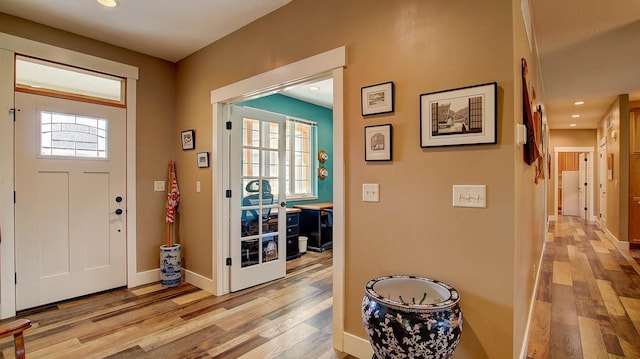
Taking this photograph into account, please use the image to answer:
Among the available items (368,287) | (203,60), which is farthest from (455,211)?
(203,60)

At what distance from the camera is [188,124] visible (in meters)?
3.66

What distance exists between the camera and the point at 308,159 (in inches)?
234

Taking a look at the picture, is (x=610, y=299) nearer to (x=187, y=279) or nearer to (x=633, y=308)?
(x=633, y=308)

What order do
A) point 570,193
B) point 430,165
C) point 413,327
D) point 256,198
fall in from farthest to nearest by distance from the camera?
1. point 570,193
2. point 256,198
3. point 430,165
4. point 413,327

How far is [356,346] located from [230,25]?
2.94 metres

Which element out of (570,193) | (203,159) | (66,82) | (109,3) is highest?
(109,3)

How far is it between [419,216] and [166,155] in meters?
3.17

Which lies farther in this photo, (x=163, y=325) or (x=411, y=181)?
(x=163, y=325)

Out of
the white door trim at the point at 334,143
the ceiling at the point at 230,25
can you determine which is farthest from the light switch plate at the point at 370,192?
the ceiling at the point at 230,25

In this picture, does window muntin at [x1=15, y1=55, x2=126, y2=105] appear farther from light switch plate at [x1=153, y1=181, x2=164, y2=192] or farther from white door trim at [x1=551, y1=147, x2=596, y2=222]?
white door trim at [x1=551, y1=147, x2=596, y2=222]

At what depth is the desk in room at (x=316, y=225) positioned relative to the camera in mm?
5148

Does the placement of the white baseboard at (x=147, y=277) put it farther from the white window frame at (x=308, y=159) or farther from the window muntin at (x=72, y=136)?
the white window frame at (x=308, y=159)

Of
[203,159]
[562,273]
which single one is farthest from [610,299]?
[203,159]

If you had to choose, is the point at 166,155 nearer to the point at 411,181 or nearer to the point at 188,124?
the point at 188,124
